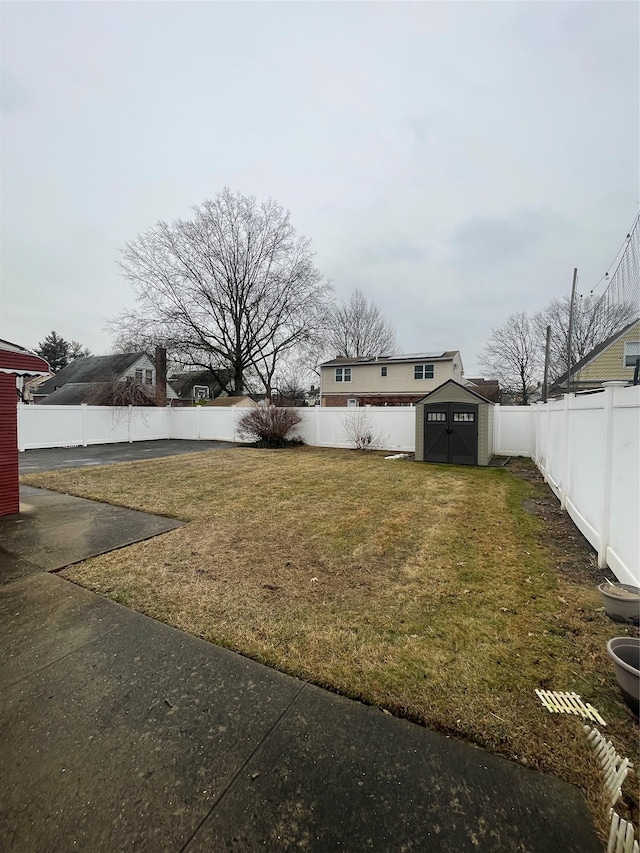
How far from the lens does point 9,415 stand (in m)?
5.29

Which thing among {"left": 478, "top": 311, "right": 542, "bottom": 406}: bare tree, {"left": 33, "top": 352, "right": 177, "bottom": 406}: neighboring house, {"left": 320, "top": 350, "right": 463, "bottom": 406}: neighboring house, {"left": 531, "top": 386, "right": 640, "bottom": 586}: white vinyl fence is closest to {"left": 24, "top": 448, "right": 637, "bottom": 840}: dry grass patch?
{"left": 531, "top": 386, "right": 640, "bottom": 586}: white vinyl fence

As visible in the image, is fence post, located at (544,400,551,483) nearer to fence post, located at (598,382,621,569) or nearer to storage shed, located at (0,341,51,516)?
fence post, located at (598,382,621,569)

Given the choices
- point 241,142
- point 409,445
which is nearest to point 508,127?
point 241,142

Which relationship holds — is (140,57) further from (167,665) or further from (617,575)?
(617,575)

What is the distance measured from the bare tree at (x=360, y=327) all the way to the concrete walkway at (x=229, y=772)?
112ft

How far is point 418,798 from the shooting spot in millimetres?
1414

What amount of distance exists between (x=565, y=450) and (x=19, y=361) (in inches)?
329

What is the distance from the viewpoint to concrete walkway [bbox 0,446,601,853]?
4.21 feet

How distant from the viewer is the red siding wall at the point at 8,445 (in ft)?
17.0

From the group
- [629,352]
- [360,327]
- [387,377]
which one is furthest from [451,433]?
[360,327]

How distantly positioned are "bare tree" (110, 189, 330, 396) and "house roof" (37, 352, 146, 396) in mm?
7048

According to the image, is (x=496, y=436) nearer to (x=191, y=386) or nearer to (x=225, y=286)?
(x=225, y=286)

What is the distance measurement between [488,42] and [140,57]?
754 cm

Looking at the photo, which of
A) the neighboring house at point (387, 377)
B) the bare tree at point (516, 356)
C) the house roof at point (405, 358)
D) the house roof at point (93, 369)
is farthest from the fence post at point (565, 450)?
the bare tree at point (516, 356)
